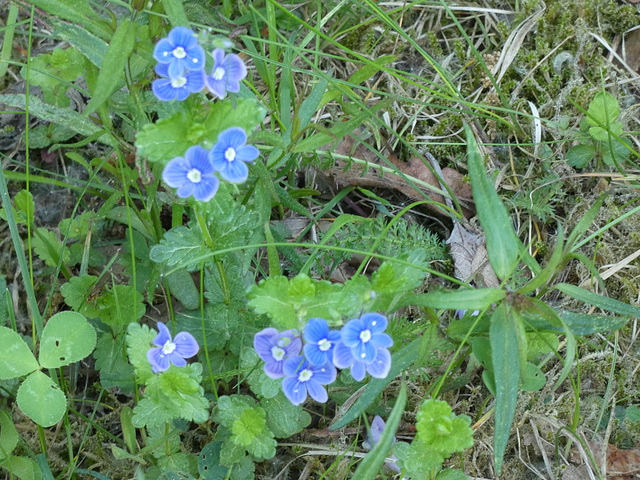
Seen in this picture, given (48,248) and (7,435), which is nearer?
(7,435)

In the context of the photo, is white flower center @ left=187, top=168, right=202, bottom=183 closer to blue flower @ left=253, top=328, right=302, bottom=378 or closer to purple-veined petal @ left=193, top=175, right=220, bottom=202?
purple-veined petal @ left=193, top=175, right=220, bottom=202

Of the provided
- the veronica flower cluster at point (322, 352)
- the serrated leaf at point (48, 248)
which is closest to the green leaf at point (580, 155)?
the veronica flower cluster at point (322, 352)

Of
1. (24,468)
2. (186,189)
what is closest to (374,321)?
(186,189)

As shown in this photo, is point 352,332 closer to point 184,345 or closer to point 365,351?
point 365,351

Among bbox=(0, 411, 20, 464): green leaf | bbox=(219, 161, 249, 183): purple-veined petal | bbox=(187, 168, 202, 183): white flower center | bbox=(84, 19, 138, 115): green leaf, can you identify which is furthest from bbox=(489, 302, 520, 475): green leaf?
bbox=(0, 411, 20, 464): green leaf

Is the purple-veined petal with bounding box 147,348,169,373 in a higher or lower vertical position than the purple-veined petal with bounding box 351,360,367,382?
lower

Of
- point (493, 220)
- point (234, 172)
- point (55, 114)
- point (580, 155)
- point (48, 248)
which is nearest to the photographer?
point (234, 172)

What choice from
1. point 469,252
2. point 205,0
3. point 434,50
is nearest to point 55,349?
point 205,0
